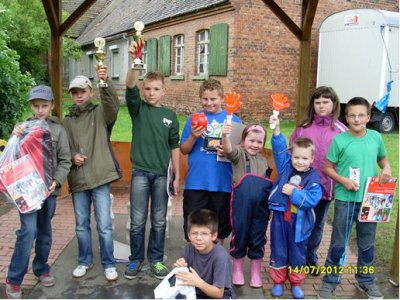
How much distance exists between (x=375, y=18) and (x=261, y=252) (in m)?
10.8

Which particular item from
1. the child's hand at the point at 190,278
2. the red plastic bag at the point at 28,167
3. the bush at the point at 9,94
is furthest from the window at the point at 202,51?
the child's hand at the point at 190,278

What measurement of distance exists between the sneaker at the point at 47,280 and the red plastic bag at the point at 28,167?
29.1 inches

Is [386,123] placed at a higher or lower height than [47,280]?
higher

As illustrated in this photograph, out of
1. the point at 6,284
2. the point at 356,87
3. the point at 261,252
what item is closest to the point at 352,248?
the point at 261,252

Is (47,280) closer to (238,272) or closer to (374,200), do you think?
(238,272)

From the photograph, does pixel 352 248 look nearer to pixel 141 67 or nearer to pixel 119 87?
pixel 141 67

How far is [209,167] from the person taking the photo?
3811mm

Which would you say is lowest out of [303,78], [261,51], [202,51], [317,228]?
[317,228]

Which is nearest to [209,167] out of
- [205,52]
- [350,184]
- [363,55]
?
[350,184]

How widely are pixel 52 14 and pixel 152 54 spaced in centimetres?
1360

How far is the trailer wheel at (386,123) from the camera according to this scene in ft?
42.9

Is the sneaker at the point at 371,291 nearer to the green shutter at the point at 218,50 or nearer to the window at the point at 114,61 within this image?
the green shutter at the point at 218,50

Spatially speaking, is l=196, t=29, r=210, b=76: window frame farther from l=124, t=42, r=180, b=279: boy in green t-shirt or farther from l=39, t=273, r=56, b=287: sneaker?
l=39, t=273, r=56, b=287: sneaker

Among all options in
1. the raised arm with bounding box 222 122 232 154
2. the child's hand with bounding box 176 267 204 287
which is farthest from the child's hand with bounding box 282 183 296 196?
the child's hand with bounding box 176 267 204 287
